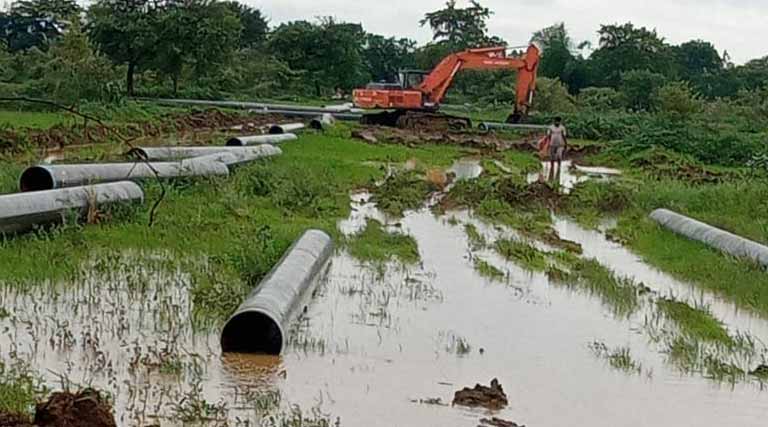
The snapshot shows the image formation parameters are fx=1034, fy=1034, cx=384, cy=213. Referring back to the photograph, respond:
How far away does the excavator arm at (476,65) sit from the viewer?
122 feet

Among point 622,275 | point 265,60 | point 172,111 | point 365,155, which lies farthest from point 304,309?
point 265,60

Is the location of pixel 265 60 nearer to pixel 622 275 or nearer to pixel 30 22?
pixel 30 22

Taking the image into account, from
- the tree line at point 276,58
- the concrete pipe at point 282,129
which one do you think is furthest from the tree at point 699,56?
the concrete pipe at point 282,129

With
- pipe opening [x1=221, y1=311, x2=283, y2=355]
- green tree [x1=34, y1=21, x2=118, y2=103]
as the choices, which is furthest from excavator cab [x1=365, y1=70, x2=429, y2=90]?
pipe opening [x1=221, y1=311, x2=283, y2=355]

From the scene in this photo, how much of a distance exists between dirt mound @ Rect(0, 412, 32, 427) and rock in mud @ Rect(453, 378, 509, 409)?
9.45 feet

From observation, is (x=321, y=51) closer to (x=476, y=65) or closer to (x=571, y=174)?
(x=476, y=65)

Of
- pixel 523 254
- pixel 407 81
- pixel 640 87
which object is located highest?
pixel 640 87

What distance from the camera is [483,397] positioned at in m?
7.04

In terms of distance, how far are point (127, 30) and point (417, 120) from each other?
14.2 metres

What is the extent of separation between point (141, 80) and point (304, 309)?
44314 mm

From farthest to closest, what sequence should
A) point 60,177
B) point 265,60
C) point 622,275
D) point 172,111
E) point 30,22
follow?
1. point 30,22
2. point 265,60
3. point 172,111
4. point 60,177
5. point 622,275

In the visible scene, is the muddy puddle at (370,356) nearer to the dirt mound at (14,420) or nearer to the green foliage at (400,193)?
the dirt mound at (14,420)

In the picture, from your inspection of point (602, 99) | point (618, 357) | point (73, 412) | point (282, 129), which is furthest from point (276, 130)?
point (602, 99)

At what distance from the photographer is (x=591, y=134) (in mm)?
41375
